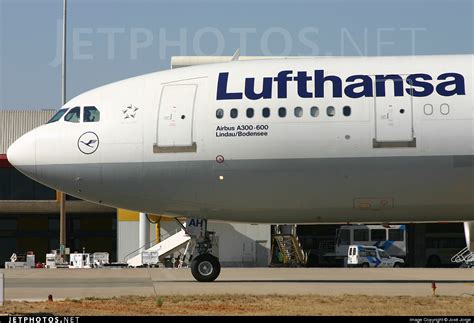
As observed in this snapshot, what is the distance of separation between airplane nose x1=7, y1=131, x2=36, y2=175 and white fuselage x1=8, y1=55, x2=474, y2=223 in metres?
0.04

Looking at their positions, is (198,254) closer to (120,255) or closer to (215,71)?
(215,71)

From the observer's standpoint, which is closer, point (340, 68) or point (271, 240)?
point (340, 68)

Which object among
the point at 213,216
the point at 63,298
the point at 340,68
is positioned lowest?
the point at 63,298

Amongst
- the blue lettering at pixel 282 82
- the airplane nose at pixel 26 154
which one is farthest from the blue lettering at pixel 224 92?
the airplane nose at pixel 26 154

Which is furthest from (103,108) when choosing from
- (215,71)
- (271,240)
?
(271,240)

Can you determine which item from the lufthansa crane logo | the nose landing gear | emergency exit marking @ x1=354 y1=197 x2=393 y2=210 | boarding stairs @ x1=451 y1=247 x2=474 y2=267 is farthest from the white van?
the lufthansa crane logo

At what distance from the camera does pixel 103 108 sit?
96.9 ft

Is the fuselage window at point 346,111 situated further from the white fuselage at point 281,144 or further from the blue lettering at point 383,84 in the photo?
the blue lettering at point 383,84

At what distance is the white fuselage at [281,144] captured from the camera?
2767 centimetres

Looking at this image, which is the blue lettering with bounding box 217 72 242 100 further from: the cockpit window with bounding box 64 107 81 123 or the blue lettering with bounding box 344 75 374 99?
the cockpit window with bounding box 64 107 81 123

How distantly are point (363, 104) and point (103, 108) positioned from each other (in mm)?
7642

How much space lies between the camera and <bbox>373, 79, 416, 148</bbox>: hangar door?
90.5 feet

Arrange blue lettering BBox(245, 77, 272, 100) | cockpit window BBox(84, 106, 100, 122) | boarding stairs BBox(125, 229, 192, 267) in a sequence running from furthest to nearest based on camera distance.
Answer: boarding stairs BBox(125, 229, 192, 267) < cockpit window BBox(84, 106, 100, 122) < blue lettering BBox(245, 77, 272, 100)

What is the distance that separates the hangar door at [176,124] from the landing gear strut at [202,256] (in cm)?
250
